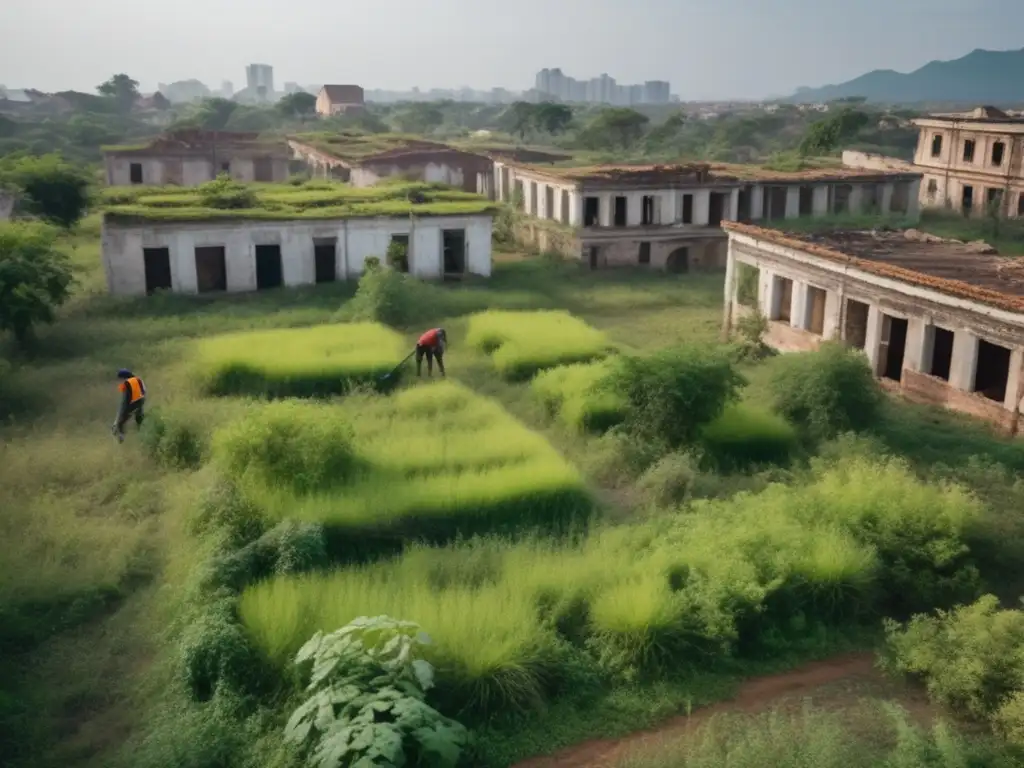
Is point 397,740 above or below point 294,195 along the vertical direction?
below

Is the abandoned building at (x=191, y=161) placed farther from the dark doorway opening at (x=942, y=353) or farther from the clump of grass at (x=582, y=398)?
the dark doorway opening at (x=942, y=353)

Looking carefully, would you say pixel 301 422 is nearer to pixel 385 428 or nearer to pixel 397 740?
pixel 385 428

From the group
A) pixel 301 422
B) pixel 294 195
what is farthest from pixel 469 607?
pixel 294 195

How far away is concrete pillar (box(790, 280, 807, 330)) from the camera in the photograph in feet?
69.7

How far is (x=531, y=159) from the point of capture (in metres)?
46.7

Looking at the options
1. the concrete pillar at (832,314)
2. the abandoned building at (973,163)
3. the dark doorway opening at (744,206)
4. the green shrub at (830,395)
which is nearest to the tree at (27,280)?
the green shrub at (830,395)

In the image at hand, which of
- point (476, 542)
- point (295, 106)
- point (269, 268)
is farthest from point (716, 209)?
point (295, 106)

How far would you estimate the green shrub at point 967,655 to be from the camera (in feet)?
29.3

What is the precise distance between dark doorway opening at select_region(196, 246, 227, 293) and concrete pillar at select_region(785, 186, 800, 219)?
65.8 feet

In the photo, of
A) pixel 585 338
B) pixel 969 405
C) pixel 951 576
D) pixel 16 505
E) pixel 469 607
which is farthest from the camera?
pixel 585 338

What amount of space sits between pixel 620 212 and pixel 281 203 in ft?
37.6

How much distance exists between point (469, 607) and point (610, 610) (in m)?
1.45

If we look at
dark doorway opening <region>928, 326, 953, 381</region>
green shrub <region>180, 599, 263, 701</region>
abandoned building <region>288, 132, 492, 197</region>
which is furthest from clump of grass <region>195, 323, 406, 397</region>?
abandoned building <region>288, 132, 492, 197</region>

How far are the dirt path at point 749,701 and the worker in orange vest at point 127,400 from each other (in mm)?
9584
